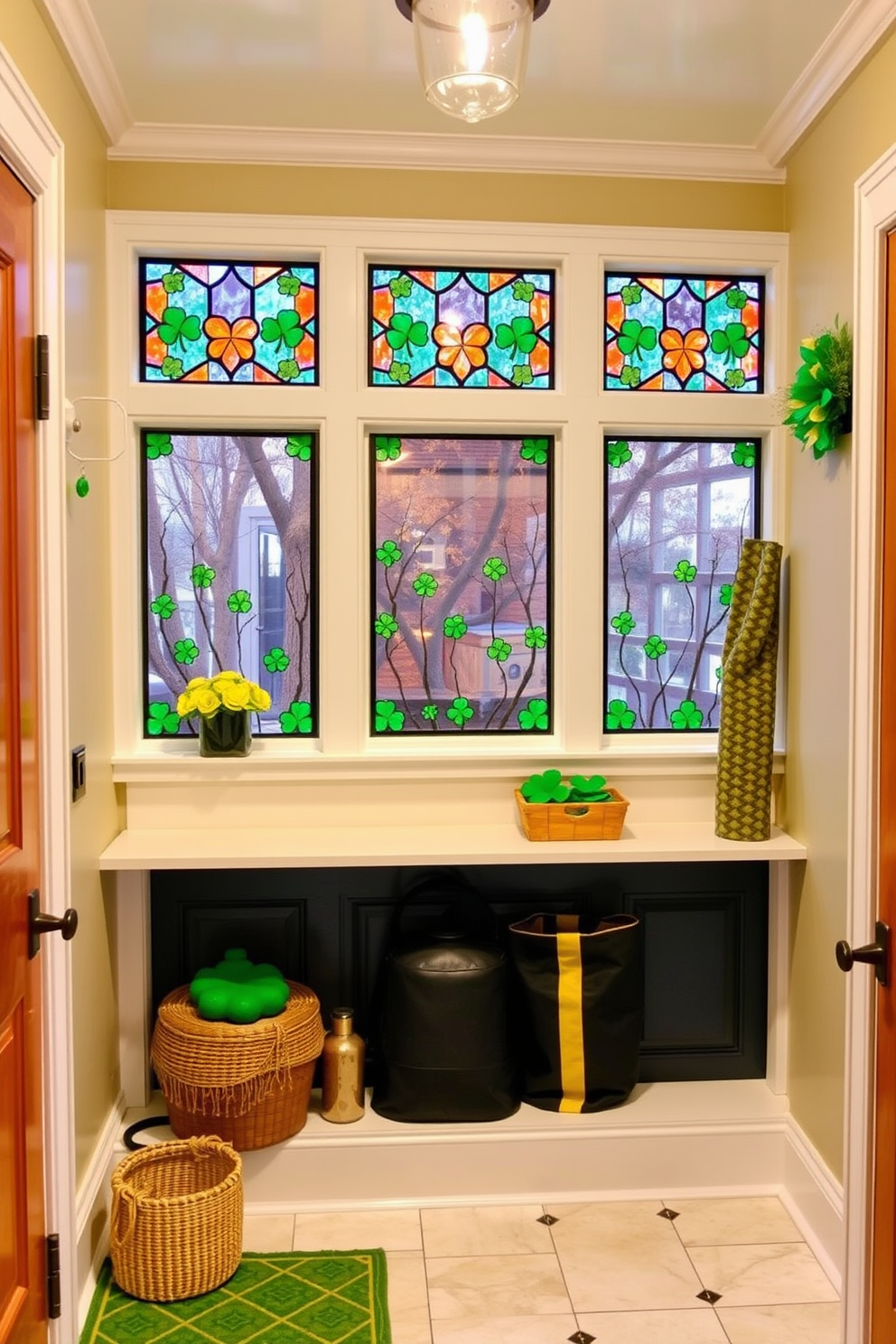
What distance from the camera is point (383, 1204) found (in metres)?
2.94

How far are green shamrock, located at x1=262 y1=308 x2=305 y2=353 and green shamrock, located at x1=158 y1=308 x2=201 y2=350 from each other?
0.20m

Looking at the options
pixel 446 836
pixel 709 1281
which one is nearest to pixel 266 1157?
pixel 446 836

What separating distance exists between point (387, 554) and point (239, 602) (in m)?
0.43

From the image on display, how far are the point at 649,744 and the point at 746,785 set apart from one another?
0.38m

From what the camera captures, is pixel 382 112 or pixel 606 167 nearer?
pixel 382 112

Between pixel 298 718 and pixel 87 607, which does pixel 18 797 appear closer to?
pixel 87 607

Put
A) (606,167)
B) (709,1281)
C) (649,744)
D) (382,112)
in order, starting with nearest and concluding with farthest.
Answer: (709,1281) → (382,112) → (606,167) → (649,744)

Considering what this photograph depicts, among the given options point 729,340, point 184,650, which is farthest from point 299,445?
point 729,340

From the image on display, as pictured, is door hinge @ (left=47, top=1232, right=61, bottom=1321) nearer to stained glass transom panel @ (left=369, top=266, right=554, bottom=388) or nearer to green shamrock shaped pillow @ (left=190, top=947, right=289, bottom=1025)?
green shamrock shaped pillow @ (left=190, top=947, right=289, bottom=1025)

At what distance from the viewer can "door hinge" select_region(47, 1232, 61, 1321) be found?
2.12 metres

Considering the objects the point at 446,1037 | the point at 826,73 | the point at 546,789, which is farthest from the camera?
the point at 546,789

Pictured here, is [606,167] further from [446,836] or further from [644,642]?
[446,836]

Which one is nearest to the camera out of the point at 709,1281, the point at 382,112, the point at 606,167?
the point at 709,1281

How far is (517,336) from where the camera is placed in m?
3.20
